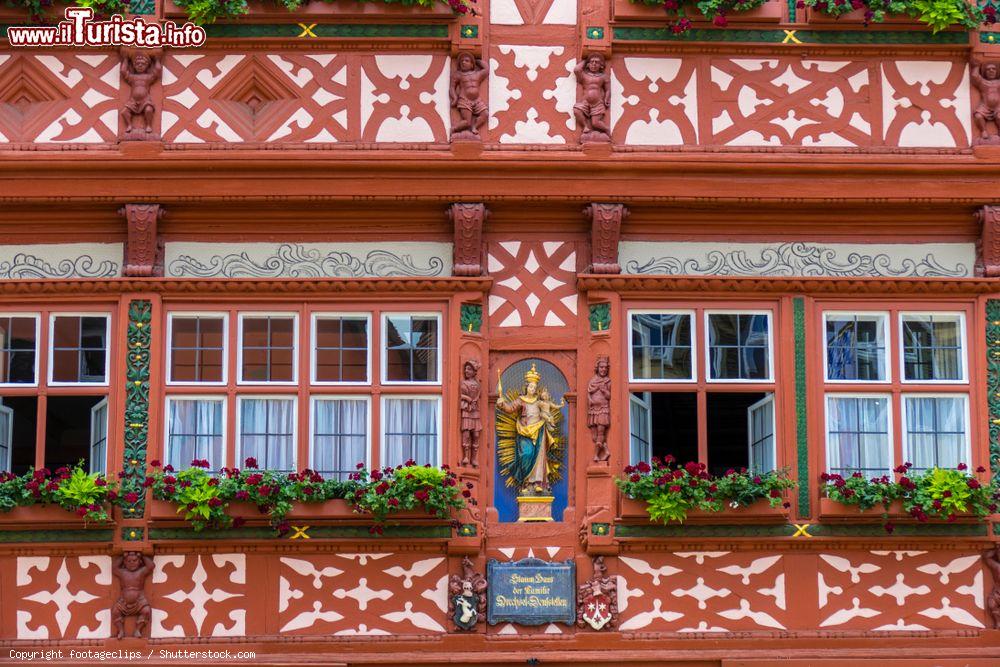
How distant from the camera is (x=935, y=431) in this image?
53.4 ft

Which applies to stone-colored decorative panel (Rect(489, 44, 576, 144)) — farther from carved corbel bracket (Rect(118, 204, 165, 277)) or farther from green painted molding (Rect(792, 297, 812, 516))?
carved corbel bracket (Rect(118, 204, 165, 277))

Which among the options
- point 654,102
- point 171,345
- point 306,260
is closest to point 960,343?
point 654,102

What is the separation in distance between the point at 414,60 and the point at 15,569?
5.59m

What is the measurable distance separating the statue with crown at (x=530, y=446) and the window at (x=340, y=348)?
Answer: 124 cm

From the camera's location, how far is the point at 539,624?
1574cm

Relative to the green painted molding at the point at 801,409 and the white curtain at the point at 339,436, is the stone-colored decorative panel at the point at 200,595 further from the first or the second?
the green painted molding at the point at 801,409

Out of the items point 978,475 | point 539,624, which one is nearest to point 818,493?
point 978,475

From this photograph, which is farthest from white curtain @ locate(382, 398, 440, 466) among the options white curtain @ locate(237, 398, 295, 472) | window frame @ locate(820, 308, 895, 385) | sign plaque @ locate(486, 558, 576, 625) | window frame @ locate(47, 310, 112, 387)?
window frame @ locate(820, 308, 895, 385)

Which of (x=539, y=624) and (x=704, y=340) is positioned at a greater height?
(x=704, y=340)

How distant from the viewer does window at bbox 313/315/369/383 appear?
1627 centimetres

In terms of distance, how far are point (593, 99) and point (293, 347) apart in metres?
3.41

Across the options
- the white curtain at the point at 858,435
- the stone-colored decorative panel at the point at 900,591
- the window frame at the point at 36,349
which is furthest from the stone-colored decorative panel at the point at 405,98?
the stone-colored decorative panel at the point at 900,591

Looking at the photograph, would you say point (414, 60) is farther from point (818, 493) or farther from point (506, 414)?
point (818, 493)

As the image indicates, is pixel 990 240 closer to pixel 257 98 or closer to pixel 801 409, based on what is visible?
pixel 801 409
